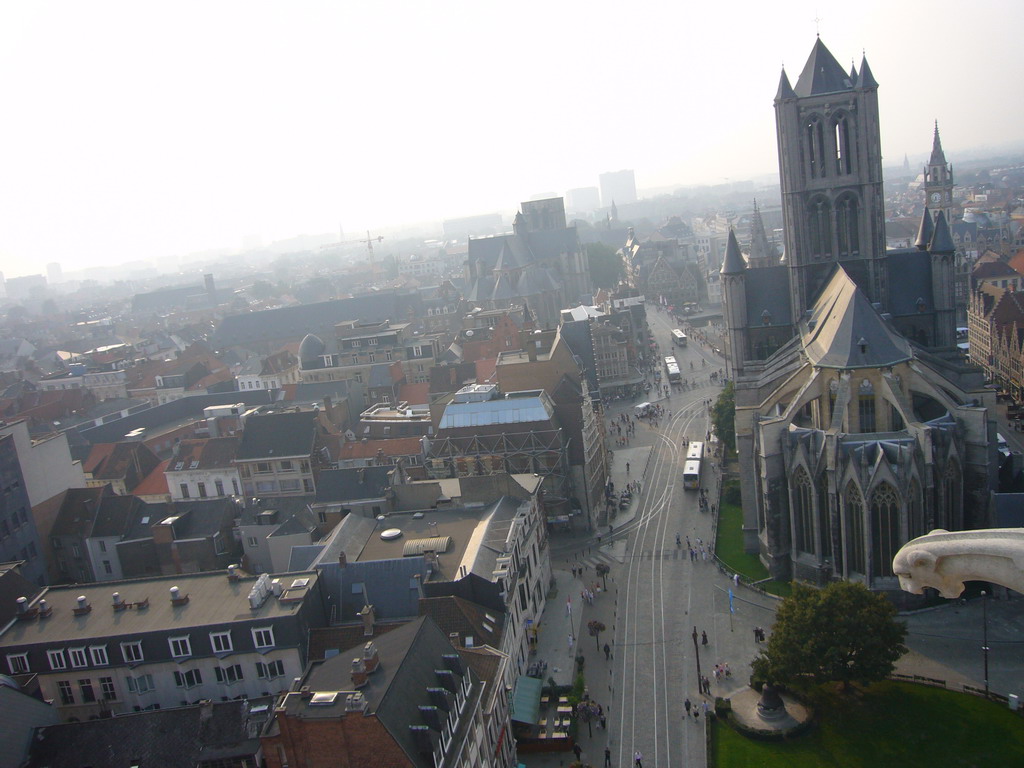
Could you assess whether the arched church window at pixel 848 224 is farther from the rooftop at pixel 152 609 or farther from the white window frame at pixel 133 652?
the white window frame at pixel 133 652

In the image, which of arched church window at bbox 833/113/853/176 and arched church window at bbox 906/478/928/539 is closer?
arched church window at bbox 906/478/928/539

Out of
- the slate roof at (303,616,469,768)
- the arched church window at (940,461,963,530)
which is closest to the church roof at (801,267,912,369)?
the arched church window at (940,461,963,530)

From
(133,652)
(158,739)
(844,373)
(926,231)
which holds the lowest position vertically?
(158,739)

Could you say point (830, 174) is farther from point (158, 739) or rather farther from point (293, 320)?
point (293, 320)

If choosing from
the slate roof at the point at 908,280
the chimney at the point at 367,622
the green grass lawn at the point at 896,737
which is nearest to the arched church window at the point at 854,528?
the green grass lawn at the point at 896,737

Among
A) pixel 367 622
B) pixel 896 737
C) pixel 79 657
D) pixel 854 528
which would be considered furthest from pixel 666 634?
pixel 79 657

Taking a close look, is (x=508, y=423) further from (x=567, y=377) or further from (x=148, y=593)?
(x=148, y=593)

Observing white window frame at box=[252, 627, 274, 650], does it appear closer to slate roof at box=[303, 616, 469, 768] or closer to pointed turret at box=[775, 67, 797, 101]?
slate roof at box=[303, 616, 469, 768]

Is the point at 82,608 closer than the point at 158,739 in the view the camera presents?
No
